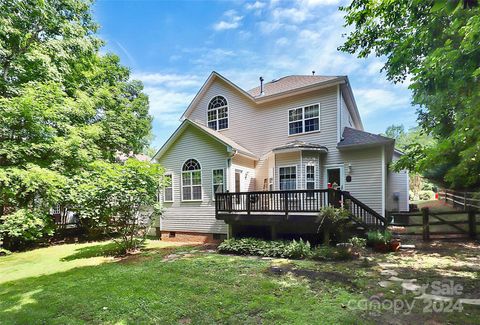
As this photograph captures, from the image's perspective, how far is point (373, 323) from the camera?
3.65 metres

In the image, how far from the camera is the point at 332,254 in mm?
7246

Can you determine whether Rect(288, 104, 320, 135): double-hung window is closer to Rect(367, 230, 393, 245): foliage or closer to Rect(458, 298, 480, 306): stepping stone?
Rect(367, 230, 393, 245): foliage

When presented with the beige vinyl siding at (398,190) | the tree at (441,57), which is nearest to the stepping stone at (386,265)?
the tree at (441,57)

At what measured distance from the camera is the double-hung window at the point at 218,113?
44.8 ft

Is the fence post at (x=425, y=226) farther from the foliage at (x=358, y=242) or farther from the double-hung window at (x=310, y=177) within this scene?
the double-hung window at (x=310, y=177)

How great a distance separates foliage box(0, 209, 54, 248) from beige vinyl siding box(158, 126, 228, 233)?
16.7 feet

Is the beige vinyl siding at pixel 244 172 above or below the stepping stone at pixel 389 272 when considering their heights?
above

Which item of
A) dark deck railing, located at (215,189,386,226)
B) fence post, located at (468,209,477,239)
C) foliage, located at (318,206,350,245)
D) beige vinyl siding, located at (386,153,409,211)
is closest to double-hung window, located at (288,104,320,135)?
dark deck railing, located at (215,189,386,226)

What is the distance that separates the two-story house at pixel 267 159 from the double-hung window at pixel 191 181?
0.16ft

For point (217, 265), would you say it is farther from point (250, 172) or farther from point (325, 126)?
point (325, 126)

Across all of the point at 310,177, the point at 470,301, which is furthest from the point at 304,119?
the point at 470,301

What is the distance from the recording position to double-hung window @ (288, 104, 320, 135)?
11.5m

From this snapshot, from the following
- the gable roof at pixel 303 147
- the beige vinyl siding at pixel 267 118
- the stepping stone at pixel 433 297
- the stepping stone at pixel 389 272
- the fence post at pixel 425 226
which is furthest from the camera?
the beige vinyl siding at pixel 267 118

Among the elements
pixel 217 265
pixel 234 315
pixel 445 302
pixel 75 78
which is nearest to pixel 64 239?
pixel 75 78
